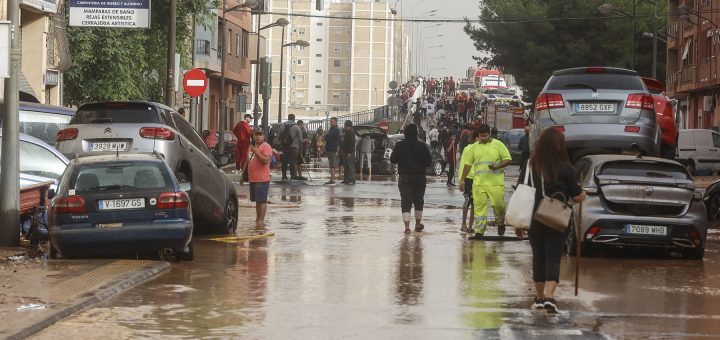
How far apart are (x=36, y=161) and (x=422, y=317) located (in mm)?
9970

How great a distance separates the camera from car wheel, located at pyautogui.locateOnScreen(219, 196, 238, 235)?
21.5 m

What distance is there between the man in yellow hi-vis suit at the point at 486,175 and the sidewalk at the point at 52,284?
631 cm

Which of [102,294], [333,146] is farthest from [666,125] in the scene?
[333,146]

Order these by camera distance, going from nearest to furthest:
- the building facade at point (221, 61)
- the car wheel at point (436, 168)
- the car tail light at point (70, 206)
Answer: the car tail light at point (70, 206), the car wheel at point (436, 168), the building facade at point (221, 61)

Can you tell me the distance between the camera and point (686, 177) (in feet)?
60.7

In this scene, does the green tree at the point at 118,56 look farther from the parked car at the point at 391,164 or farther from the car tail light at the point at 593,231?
the car tail light at the point at 593,231

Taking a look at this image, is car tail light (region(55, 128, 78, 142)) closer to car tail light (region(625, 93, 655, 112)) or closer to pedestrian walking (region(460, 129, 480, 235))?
pedestrian walking (region(460, 129, 480, 235))

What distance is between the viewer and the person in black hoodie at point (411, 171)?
22.6m

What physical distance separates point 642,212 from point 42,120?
1135 cm

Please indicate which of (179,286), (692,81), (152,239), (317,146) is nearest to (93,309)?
(179,286)

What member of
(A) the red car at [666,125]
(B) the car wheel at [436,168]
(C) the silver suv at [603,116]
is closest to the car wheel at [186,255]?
(C) the silver suv at [603,116]

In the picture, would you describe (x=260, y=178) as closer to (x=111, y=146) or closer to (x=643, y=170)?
(x=111, y=146)

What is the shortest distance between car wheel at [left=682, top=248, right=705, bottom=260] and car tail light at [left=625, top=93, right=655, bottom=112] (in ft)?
13.2

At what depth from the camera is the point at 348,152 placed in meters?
39.4
